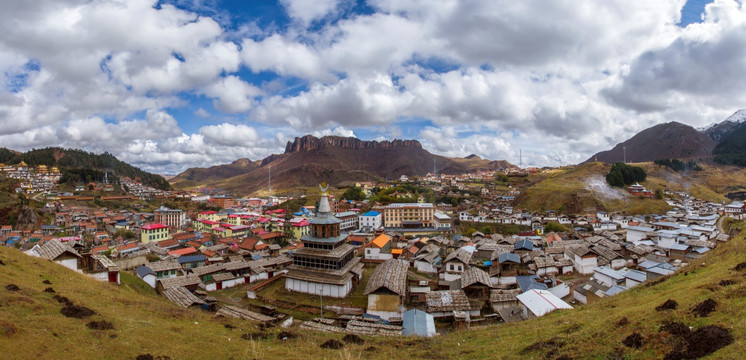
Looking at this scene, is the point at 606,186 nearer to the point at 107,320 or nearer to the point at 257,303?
the point at 257,303

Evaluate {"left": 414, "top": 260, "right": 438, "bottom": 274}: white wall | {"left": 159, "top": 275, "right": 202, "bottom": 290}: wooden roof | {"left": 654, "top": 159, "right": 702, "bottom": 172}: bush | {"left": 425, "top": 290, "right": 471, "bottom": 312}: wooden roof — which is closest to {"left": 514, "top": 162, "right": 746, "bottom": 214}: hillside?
{"left": 654, "top": 159, "right": 702, "bottom": 172}: bush

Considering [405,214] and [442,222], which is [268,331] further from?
[405,214]

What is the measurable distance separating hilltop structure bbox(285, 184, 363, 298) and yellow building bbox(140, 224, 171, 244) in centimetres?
4912

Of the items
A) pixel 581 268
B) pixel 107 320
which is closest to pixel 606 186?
pixel 581 268

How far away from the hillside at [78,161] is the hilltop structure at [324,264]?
6348 inches

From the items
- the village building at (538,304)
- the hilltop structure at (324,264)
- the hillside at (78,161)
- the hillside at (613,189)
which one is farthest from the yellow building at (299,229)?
the hillside at (78,161)

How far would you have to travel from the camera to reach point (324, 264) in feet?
110

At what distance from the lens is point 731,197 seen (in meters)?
108

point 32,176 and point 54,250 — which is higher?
point 32,176

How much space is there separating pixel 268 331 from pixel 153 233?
213ft

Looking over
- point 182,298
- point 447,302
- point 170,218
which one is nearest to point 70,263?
point 182,298

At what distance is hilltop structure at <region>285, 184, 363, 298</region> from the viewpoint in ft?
106

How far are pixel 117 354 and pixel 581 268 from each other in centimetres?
4357

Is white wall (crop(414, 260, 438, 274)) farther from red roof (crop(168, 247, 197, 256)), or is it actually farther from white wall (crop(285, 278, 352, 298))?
red roof (crop(168, 247, 197, 256))
